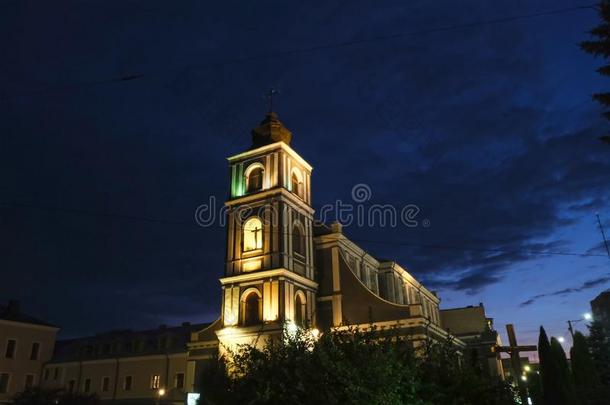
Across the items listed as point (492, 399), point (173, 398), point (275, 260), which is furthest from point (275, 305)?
point (492, 399)

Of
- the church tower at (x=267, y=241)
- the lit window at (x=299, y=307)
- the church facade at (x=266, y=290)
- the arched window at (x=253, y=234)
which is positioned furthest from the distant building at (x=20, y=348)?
the lit window at (x=299, y=307)

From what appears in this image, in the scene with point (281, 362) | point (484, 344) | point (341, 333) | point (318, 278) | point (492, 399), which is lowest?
point (492, 399)

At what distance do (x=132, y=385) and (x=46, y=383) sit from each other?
10.7 metres

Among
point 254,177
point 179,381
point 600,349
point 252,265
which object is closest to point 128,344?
point 179,381

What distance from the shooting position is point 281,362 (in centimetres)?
963

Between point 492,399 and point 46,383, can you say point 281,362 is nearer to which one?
point 492,399

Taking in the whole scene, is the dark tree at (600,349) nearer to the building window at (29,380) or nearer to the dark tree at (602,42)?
the dark tree at (602,42)

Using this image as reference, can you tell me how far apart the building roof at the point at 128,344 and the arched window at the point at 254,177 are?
16.2 metres

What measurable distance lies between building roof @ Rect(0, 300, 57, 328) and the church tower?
25.1m

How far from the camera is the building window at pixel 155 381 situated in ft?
141

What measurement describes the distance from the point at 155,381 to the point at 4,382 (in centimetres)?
1451

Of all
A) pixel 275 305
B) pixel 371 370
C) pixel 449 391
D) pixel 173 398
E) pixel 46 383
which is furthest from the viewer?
pixel 46 383

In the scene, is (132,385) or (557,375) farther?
(132,385)

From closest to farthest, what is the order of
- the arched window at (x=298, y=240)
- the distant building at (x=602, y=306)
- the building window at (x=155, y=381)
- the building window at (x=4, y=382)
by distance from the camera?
the arched window at (x=298, y=240)
the building window at (x=155, y=381)
the building window at (x=4, y=382)
the distant building at (x=602, y=306)
